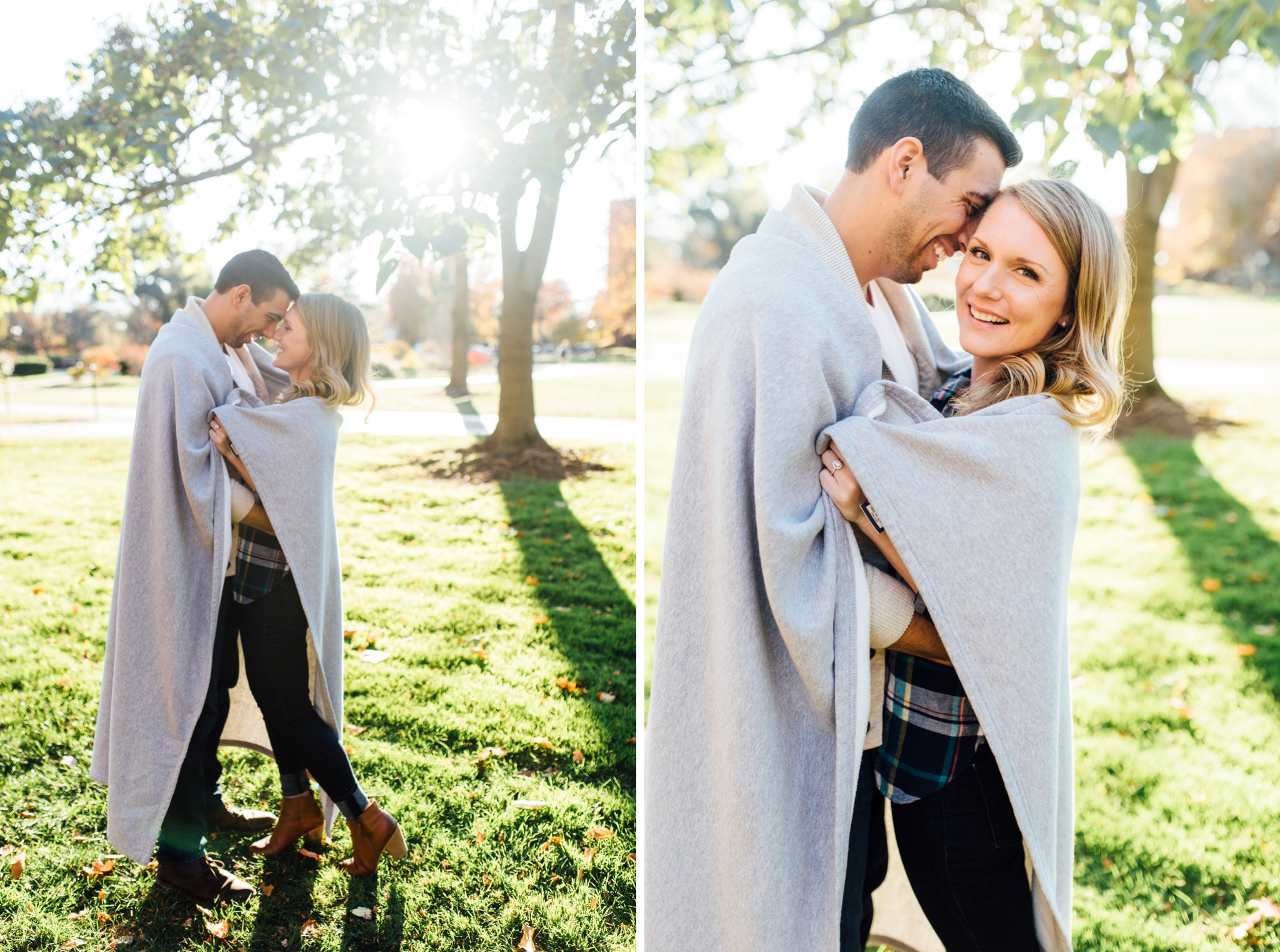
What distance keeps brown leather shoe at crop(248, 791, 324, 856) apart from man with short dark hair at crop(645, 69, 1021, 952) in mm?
1330

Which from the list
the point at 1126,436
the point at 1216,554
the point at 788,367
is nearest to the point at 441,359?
the point at 788,367

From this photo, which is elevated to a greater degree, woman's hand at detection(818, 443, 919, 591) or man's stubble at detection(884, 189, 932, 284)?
man's stubble at detection(884, 189, 932, 284)

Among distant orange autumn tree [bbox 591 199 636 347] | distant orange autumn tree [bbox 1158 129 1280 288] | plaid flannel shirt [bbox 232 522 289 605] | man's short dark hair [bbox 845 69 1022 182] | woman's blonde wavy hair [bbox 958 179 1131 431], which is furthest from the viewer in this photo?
distant orange autumn tree [bbox 1158 129 1280 288]

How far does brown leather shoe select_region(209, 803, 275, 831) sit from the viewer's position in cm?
258

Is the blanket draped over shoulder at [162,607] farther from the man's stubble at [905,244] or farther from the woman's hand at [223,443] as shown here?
the man's stubble at [905,244]

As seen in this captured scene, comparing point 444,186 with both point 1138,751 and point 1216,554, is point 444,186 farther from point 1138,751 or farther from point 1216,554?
point 1216,554

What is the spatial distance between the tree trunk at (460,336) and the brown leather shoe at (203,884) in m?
1.59

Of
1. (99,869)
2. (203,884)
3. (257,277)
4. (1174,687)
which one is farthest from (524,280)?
(1174,687)

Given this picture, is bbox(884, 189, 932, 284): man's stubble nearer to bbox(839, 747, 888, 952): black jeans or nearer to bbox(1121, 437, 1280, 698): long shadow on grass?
bbox(839, 747, 888, 952): black jeans

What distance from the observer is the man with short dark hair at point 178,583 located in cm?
225

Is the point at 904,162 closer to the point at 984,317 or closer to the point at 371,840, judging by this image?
the point at 984,317

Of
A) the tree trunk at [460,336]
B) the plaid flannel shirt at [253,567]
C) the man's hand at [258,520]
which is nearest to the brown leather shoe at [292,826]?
the plaid flannel shirt at [253,567]

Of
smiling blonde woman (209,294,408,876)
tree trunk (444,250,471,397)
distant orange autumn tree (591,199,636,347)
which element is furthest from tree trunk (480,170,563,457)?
smiling blonde woman (209,294,408,876)

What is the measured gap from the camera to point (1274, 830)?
10.3 ft
